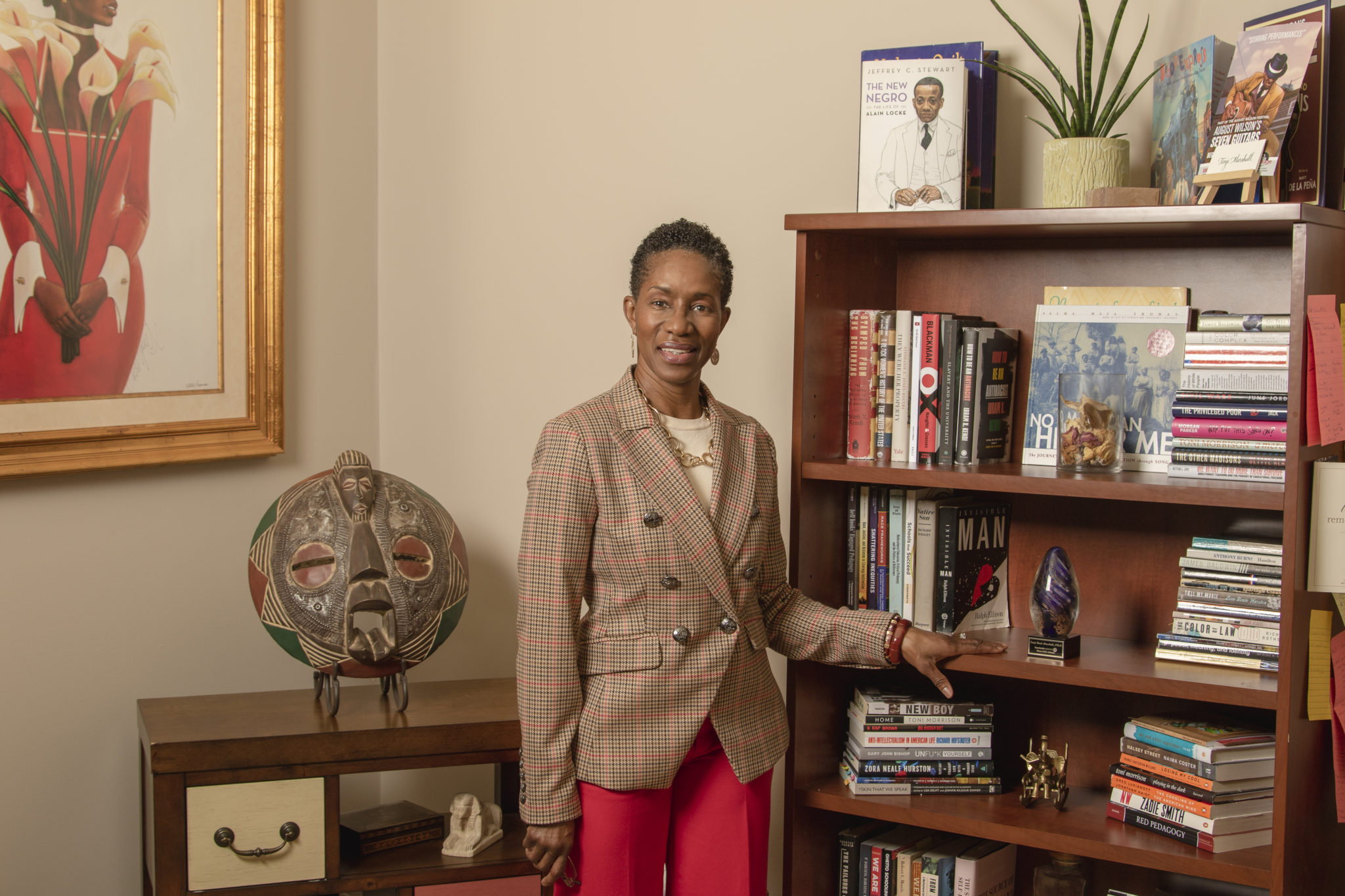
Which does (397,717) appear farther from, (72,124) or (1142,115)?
(1142,115)

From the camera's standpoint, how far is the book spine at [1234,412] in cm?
169

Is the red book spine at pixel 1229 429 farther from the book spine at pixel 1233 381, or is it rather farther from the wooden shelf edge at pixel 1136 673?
the wooden shelf edge at pixel 1136 673

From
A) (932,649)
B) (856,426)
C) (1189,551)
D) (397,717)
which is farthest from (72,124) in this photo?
(1189,551)

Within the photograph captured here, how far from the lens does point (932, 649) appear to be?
182 centimetres

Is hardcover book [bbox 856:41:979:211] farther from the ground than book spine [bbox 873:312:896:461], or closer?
farther from the ground

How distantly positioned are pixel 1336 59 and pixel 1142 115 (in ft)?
1.06

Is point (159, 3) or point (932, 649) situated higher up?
point (159, 3)

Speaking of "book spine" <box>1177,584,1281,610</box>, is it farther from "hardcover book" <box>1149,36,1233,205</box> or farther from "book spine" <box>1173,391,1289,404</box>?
"hardcover book" <box>1149,36,1233,205</box>

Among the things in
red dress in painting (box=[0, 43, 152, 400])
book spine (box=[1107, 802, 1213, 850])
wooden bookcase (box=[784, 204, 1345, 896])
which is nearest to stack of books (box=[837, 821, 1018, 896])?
wooden bookcase (box=[784, 204, 1345, 896])

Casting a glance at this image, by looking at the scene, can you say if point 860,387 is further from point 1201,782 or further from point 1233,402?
point 1201,782

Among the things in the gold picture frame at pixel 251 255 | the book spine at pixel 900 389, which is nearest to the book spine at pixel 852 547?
the book spine at pixel 900 389

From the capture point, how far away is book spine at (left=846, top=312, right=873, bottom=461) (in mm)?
2023

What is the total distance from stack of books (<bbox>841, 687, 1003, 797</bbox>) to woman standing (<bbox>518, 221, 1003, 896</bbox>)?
17 centimetres

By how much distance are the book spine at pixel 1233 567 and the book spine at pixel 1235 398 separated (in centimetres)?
25
